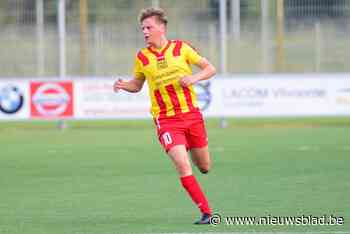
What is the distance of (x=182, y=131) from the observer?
10.6m

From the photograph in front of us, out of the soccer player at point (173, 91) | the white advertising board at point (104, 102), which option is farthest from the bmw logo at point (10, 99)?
the soccer player at point (173, 91)

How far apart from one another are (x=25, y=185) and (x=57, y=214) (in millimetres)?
3175

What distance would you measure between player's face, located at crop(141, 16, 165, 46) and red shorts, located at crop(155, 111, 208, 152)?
80cm

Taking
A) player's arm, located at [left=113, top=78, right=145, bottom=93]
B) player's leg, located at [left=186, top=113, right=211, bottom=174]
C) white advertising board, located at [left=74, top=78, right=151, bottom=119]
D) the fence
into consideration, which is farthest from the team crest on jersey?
the fence

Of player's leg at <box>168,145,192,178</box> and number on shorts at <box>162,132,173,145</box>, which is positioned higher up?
number on shorts at <box>162,132,173,145</box>

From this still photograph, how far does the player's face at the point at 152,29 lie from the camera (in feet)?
34.4

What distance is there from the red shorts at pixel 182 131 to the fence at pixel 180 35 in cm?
1782

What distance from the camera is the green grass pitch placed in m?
10.8

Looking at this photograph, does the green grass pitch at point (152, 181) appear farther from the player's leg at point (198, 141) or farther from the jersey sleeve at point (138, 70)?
the jersey sleeve at point (138, 70)

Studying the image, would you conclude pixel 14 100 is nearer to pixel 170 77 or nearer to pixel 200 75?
pixel 170 77

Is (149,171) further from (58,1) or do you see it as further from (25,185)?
(58,1)

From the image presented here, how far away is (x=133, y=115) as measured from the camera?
25891 millimetres

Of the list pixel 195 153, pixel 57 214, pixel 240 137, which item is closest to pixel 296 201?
pixel 195 153

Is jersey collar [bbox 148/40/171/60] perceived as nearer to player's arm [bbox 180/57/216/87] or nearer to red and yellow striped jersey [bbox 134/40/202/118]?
red and yellow striped jersey [bbox 134/40/202/118]
